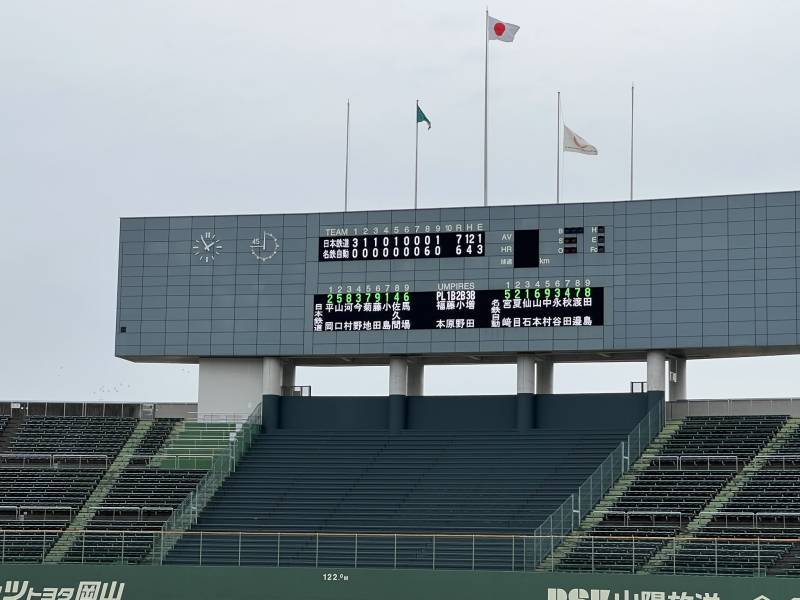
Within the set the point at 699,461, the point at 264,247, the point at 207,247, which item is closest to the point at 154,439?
the point at 207,247

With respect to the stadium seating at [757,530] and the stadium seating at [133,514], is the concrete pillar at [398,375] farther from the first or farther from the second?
the stadium seating at [757,530]

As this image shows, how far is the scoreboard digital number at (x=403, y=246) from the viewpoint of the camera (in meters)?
59.0

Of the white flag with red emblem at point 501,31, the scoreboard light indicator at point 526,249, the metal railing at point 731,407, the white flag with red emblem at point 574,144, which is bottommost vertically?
the metal railing at point 731,407

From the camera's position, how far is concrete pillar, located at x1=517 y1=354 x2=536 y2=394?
58844 millimetres

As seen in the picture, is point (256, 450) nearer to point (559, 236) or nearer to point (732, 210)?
point (559, 236)

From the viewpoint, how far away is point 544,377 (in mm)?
60312

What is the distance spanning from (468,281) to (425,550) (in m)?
14.3

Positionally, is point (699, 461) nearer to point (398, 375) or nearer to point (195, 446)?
point (398, 375)

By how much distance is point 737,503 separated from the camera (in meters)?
51.0

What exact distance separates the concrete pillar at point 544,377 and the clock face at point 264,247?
1111 centimetres

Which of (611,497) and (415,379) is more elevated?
(415,379)

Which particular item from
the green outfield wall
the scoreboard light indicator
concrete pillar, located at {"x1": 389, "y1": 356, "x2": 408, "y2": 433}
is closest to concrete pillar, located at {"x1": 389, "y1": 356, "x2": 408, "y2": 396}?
concrete pillar, located at {"x1": 389, "y1": 356, "x2": 408, "y2": 433}

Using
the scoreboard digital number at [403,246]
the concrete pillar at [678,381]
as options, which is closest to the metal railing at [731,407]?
the concrete pillar at [678,381]

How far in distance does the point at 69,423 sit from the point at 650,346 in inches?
937
